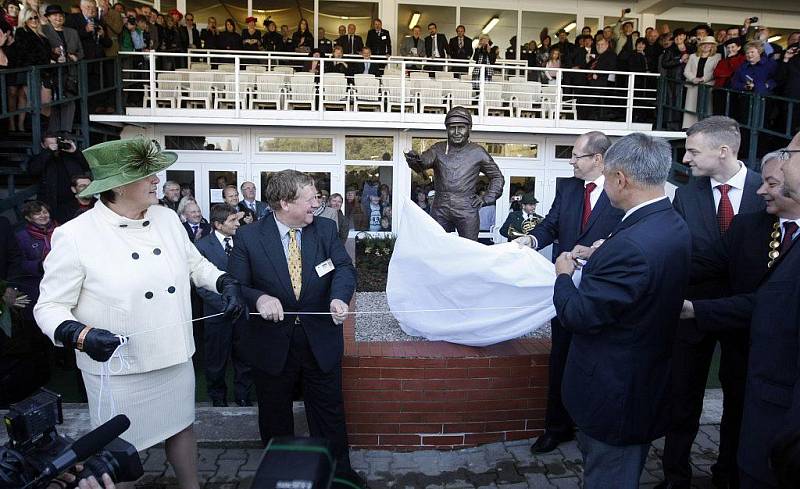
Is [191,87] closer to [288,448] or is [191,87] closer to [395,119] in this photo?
[395,119]

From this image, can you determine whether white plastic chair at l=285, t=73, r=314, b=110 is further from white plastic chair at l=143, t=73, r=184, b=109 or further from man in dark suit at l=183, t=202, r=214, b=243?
man in dark suit at l=183, t=202, r=214, b=243

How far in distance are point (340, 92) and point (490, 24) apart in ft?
19.2

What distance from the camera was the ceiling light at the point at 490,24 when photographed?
1634 centimetres

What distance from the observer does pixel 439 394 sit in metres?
3.84

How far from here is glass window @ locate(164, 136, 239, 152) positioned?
44.7 ft

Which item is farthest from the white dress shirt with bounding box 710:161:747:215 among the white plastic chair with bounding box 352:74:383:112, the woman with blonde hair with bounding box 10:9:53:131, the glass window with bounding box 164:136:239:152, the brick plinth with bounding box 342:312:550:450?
the glass window with bounding box 164:136:239:152

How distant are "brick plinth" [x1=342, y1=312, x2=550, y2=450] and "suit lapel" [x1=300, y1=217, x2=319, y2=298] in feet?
2.41

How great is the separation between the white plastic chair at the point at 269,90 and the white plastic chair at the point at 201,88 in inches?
34.9

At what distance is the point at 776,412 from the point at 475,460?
6.52 ft

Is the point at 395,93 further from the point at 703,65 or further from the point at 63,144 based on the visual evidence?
the point at 63,144

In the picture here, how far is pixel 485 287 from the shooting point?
13.2ft

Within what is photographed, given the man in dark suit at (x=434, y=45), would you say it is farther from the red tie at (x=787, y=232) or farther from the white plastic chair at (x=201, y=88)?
the red tie at (x=787, y=232)

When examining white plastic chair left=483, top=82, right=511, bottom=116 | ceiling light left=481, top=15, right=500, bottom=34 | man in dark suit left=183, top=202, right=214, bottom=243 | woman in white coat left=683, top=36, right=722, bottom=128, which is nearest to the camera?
man in dark suit left=183, top=202, right=214, bottom=243

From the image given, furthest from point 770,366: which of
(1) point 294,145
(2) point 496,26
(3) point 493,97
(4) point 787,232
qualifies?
(2) point 496,26
